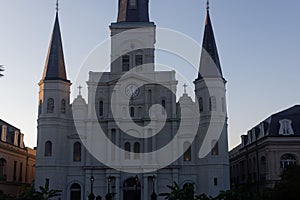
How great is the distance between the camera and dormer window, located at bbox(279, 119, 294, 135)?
56.1 m

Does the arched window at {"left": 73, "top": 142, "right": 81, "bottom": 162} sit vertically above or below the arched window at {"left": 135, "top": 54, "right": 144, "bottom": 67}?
below

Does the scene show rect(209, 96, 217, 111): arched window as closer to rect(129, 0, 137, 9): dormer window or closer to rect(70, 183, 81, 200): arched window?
rect(129, 0, 137, 9): dormer window

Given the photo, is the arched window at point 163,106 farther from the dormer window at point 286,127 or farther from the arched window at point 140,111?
the dormer window at point 286,127

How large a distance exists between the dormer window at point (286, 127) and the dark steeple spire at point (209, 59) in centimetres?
876

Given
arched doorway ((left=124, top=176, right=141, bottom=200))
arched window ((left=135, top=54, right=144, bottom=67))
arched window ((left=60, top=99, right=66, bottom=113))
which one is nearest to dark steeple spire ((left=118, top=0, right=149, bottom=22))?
arched window ((left=135, top=54, right=144, bottom=67))

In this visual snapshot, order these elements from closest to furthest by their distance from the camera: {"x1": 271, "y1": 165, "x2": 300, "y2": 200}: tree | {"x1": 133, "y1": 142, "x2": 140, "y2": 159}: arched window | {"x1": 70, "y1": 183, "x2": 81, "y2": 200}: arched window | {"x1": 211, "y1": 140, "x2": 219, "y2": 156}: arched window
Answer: {"x1": 271, "y1": 165, "x2": 300, "y2": 200}: tree
{"x1": 211, "y1": 140, "x2": 219, "y2": 156}: arched window
{"x1": 70, "y1": 183, "x2": 81, "y2": 200}: arched window
{"x1": 133, "y1": 142, "x2": 140, "y2": 159}: arched window

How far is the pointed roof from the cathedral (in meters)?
0.12

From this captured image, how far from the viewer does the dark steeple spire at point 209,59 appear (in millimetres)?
57781

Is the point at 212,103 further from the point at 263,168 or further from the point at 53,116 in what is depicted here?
the point at 53,116

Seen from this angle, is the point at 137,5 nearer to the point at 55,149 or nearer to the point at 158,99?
the point at 158,99

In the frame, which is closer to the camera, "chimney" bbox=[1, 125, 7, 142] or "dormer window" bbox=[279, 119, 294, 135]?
"dormer window" bbox=[279, 119, 294, 135]

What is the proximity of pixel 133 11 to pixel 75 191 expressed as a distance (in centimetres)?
2373

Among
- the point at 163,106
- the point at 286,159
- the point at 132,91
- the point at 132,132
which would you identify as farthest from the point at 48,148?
the point at 286,159

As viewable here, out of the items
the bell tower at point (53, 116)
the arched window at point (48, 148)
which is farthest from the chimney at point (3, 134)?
the arched window at point (48, 148)
